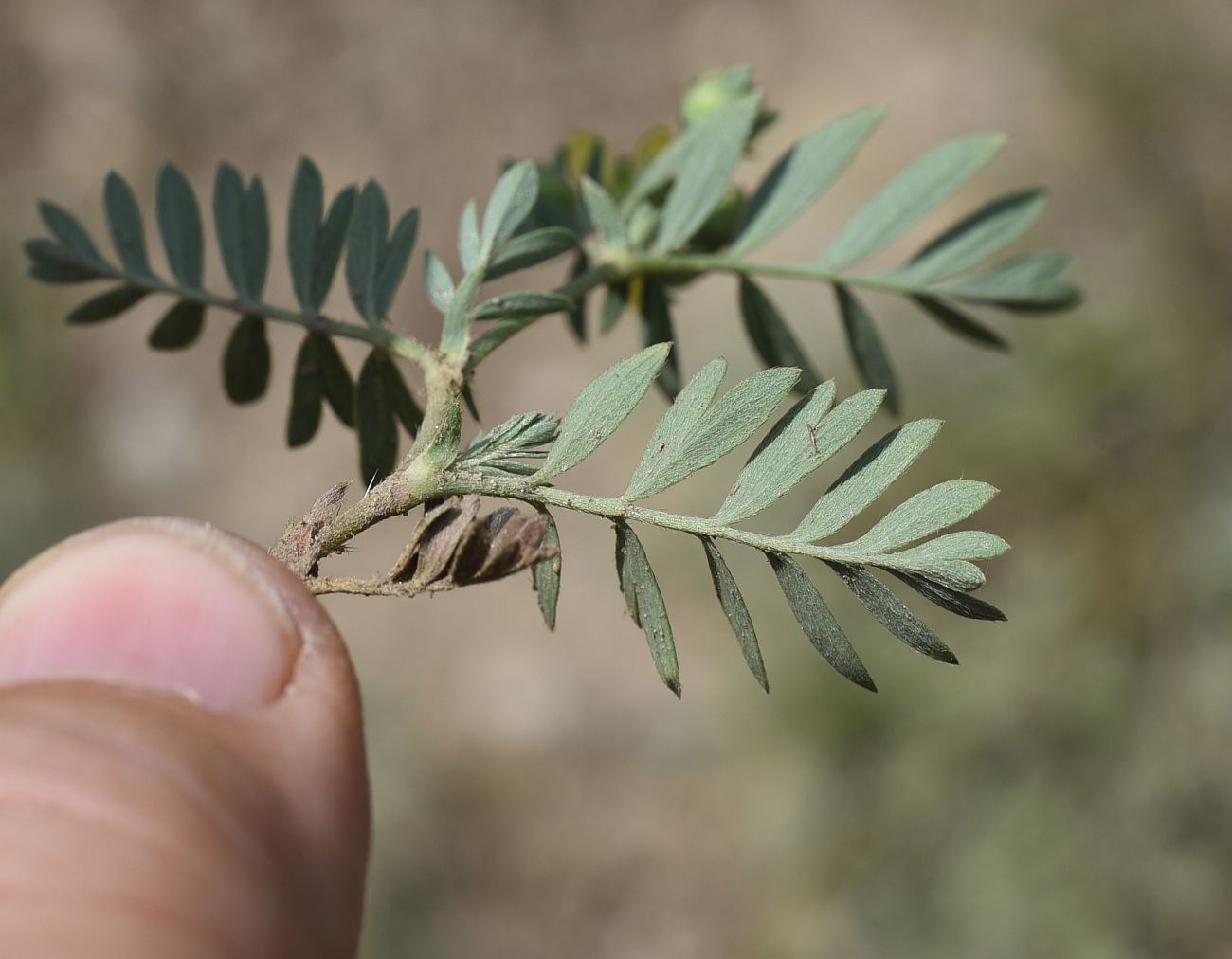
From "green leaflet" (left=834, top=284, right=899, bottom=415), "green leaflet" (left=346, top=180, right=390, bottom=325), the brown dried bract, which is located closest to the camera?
the brown dried bract

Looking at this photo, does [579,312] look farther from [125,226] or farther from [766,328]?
[125,226]

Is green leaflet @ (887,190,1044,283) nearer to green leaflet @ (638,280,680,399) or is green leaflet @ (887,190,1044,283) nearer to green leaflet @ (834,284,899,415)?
green leaflet @ (834,284,899,415)

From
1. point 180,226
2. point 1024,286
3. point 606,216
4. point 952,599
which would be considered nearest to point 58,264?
point 180,226

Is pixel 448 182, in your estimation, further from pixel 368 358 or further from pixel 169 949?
pixel 169 949

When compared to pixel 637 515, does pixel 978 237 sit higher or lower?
higher

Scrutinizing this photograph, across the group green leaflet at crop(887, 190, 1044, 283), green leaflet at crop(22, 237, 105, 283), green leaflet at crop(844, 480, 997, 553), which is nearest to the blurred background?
green leaflet at crop(887, 190, 1044, 283)
